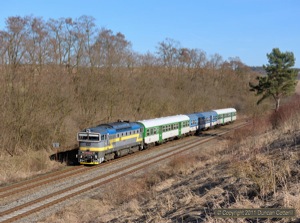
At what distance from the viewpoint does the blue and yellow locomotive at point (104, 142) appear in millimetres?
24219

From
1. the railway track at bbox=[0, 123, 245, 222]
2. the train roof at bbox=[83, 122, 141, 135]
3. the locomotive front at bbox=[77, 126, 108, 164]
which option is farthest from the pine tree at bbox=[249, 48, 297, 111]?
the locomotive front at bbox=[77, 126, 108, 164]

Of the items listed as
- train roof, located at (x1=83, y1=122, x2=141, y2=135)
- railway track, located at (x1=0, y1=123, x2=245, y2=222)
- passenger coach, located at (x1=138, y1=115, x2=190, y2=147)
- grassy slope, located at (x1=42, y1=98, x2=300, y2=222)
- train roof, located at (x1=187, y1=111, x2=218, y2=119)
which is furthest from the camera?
train roof, located at (x1=187, y1=111, x2=218, y2=119)

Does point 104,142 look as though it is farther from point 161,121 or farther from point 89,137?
point 161,121

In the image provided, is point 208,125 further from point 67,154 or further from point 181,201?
point 181,201

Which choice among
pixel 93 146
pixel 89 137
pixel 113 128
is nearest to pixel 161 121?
pixel 113 128

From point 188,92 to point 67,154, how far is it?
35.6 metres

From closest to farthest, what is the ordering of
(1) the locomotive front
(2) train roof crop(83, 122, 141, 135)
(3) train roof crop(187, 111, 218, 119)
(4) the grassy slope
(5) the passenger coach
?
(4) the grassy slope < (1) the locomotive front < (2) train roof crop(83, 122, 141, 135) < (5) the passenger coach < (3) train roof crop(187, 111, 218, 119)

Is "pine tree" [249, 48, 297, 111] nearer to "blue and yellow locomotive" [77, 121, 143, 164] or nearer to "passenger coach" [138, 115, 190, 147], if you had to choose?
"passenger coach" [138, 115, 190, 147]

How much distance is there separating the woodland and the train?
5078mm

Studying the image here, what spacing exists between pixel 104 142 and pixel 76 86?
516 inches

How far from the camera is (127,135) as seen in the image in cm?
2783

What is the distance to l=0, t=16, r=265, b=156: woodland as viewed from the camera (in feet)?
88.2

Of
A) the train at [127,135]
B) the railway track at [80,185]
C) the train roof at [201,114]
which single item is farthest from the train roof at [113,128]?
the train roof at [201,114]

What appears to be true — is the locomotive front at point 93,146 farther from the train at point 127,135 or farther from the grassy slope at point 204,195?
the grassy slope at point 204,195
